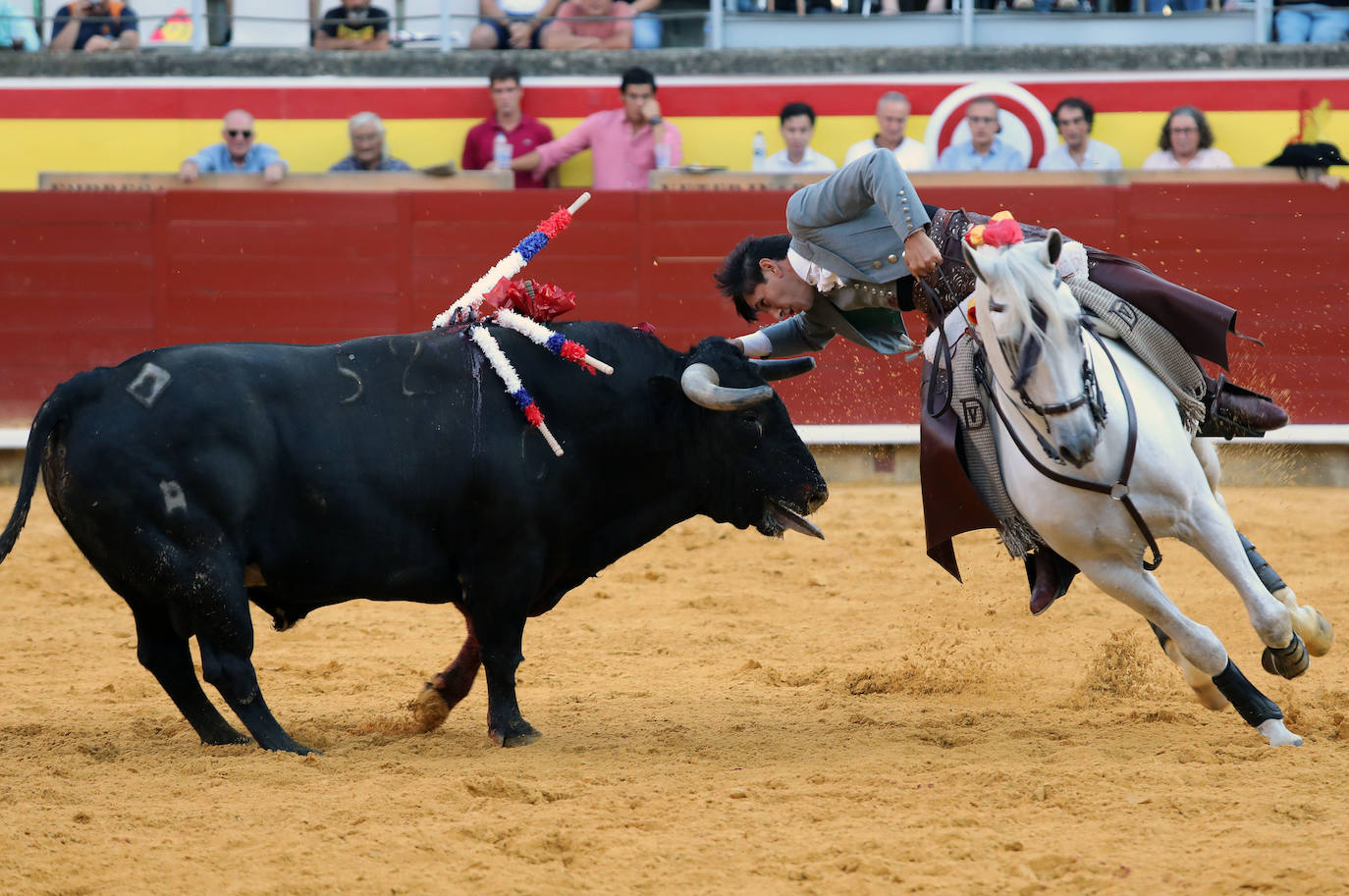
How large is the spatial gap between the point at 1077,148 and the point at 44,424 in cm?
677

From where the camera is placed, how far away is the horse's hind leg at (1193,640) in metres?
4.04

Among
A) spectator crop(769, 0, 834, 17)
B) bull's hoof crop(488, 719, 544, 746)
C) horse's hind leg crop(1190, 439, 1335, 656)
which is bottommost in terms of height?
bull's hoof crop(488, 719, 544, 746)

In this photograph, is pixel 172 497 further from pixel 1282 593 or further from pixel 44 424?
pixel 1282 593

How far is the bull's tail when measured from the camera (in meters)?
4.07

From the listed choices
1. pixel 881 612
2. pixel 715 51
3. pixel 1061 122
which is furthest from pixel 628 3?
pixel 881 612

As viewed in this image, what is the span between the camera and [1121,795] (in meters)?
3.64

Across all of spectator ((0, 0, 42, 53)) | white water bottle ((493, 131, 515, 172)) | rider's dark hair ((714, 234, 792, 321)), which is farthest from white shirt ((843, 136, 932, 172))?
spectator ((0, 0, 42, 53))

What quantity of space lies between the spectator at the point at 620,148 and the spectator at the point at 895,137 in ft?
3.61

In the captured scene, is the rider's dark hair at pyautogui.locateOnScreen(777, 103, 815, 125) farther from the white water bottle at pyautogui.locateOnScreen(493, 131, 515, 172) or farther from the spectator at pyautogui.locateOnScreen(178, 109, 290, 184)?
the spectator at pyautogui.locateOnScreen(178, 109, 290, 184)

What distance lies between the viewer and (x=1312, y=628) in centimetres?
423

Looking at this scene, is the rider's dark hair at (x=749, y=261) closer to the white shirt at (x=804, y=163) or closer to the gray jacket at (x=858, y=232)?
the gray jacket at (x=858, y=232)

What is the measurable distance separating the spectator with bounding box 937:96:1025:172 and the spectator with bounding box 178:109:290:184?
3930 mm

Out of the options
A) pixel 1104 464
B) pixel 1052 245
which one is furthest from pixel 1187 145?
pixel 1052 245

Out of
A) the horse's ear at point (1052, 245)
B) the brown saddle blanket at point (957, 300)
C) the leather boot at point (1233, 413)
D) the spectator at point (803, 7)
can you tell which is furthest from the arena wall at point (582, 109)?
the horse's ear at point (1052, 245)
